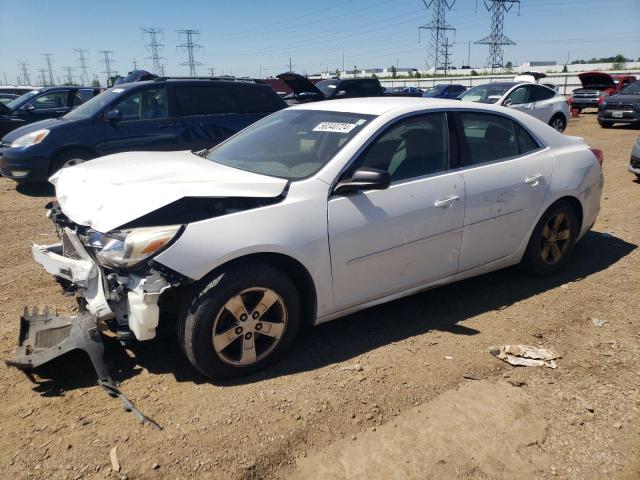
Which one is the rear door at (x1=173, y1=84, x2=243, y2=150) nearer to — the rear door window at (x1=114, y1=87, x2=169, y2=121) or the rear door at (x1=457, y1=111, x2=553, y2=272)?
the rear door window at (x1=114, y1=87, x2=169, y2=121)

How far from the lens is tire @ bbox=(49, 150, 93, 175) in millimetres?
8031

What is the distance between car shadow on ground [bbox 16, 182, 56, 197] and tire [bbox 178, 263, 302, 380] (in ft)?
21.4

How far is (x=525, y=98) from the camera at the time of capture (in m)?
13.3

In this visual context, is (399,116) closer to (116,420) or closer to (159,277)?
(159,277)

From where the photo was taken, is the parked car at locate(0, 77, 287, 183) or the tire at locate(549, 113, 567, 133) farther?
the tire at locate(549, 113, 567, 133)

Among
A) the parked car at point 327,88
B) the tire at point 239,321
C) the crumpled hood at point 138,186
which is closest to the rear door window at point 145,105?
the crumpled hood at point 138,186

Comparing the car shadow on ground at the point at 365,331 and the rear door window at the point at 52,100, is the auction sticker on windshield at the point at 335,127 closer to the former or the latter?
the car shadow on ground at the point at 365,331

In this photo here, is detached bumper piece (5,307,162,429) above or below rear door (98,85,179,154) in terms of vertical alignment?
below

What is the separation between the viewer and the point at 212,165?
3680 mm

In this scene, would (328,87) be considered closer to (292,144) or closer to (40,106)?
(40,106)

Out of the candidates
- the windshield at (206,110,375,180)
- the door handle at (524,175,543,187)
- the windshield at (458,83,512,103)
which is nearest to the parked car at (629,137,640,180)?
the windshield at (458,83,512,103)

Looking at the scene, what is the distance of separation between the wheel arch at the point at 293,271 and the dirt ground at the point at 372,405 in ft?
1.13

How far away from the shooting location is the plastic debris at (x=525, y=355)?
3.32 meters

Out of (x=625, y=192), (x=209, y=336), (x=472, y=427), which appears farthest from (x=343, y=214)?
(x=625, y=192)
